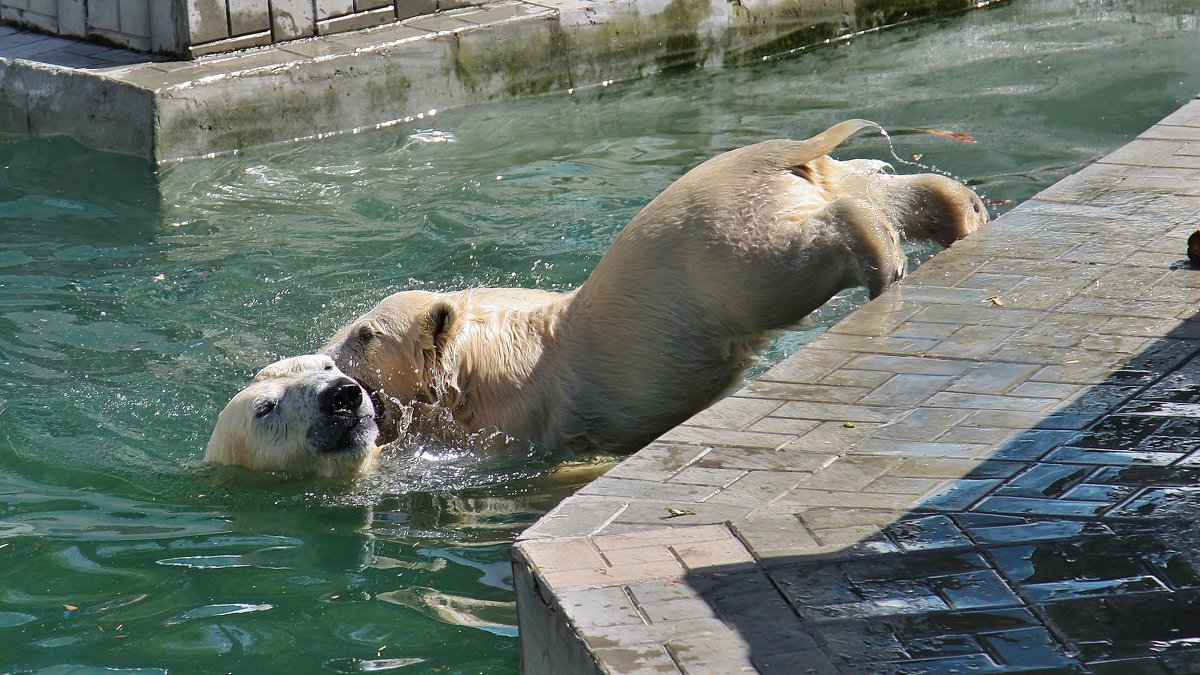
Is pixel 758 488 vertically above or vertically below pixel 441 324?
below

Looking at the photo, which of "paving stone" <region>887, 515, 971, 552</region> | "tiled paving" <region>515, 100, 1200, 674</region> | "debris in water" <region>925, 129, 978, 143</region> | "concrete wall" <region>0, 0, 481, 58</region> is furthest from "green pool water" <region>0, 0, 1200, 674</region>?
"paving stone" <region>887, 515, 971, 552</region>

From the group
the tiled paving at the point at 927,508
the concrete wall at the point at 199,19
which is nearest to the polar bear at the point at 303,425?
the tiled paving at the point at 927,508

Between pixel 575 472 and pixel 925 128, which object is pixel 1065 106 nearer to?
pixel 925 128

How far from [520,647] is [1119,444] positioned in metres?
1.73

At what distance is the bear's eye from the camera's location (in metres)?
5.20

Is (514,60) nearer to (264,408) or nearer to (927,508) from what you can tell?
(264,408)

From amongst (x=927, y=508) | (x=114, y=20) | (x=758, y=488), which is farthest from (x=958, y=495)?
(x=114, y=20)

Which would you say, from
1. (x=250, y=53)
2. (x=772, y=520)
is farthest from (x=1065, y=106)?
(x=772, y=520)

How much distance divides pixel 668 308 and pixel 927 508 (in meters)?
1.63

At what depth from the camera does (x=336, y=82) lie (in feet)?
30.7

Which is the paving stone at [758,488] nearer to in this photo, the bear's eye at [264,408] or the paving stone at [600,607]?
the paving stone at [600,607]

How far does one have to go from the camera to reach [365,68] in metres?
9.44

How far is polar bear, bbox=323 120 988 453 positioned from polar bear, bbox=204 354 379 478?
20 cm

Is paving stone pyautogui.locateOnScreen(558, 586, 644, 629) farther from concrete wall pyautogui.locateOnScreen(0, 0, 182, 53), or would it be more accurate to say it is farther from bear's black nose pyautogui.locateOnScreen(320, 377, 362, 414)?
concrete wall pyautogui.locateOnScreen(0, 0, 182, 53)
